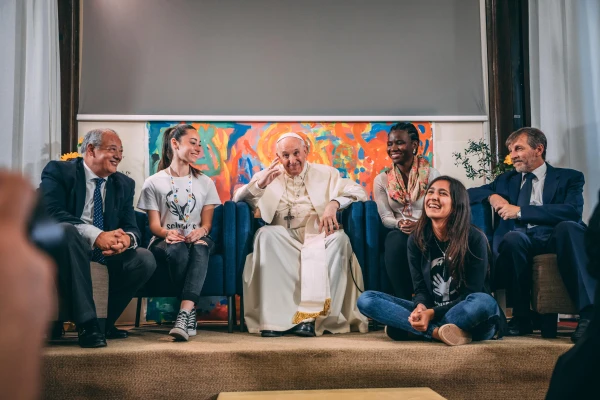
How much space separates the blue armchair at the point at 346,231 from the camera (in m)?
4.11

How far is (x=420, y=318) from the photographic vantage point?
3.27 m

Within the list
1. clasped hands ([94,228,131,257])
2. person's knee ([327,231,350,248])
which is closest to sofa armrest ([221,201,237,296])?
person's knee ([327,231,350,248])

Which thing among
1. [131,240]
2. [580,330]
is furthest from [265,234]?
[580,330]

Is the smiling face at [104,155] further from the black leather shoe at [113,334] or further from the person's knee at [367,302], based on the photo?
the person's knee at [367,302]

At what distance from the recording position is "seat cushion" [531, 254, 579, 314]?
3547 mm

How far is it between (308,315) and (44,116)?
8.30 ft

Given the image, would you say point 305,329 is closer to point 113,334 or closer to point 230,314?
point 230,314

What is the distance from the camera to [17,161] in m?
4.56

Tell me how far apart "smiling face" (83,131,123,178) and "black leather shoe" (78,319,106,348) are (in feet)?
3.20

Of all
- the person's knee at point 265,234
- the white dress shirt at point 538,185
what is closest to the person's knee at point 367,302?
the person's knee at point 265,234

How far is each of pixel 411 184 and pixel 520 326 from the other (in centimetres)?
121

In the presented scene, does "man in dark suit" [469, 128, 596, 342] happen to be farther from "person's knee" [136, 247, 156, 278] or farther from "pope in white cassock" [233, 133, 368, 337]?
"person's knee" [136, 247, 156, 278]

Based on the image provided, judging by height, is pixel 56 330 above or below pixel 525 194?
below

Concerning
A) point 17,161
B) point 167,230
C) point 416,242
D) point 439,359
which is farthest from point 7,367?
point 17,161
